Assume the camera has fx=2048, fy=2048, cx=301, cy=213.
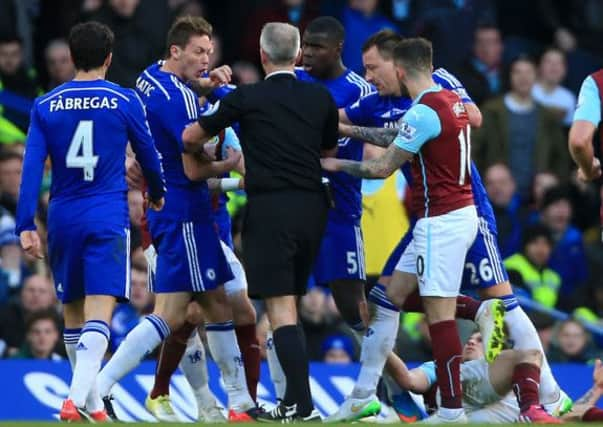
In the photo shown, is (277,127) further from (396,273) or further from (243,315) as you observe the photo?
(243,315)

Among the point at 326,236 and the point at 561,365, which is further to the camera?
the point at 561,365

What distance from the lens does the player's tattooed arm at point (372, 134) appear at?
13148mm

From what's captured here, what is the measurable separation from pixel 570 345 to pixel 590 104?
19.0ft

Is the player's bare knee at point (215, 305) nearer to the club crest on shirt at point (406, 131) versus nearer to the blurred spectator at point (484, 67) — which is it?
the club crest on shirt at point (406, 131)

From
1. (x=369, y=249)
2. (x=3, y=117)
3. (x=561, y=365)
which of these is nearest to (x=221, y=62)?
(x=3, y=117)

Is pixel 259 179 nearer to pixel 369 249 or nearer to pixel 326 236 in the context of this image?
pixel 326 236

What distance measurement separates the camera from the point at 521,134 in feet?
64.6

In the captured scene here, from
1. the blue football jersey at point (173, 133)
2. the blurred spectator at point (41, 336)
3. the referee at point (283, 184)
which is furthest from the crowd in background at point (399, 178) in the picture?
the referee at point (283, 184)

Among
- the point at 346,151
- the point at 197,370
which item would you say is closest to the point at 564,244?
the point at 346,151

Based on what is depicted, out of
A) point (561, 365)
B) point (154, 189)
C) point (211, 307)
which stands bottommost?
point (561, 365)

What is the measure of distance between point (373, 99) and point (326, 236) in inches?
40.3

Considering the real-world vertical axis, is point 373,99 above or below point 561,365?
above

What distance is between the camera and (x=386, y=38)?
1355 cm

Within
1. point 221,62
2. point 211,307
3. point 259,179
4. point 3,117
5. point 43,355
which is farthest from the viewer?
point 221,62
